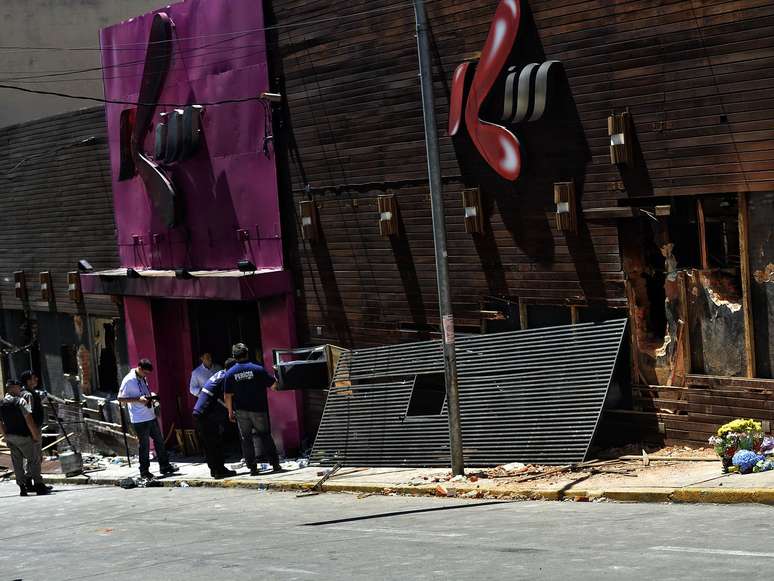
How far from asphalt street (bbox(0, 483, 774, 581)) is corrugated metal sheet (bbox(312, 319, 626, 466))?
1.47 meters

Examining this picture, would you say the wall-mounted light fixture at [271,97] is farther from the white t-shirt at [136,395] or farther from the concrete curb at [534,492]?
the concrete curb at [534,492]

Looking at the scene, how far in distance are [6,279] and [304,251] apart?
428 inches

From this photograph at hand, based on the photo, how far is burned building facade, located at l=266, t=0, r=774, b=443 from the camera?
12.4m

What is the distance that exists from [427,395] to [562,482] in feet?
11.7

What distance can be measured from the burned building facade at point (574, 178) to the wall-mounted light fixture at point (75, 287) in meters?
8.23

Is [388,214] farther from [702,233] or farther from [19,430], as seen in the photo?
[19,430]

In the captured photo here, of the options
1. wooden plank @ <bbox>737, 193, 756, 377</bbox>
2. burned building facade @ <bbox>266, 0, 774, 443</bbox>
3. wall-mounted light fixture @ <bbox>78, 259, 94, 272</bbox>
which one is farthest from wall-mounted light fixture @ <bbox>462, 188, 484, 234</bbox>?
wall-mounted light fixture @ <bbox>78, 259, 94, 272</bbox>

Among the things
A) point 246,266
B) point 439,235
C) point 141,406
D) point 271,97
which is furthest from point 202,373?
point 439,235

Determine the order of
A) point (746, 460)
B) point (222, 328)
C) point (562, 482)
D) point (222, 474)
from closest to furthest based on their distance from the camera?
point (746, 460) → point (562, 482) → point (222, 474) → point (222, 328)

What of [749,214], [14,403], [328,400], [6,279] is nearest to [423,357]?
[328,400]

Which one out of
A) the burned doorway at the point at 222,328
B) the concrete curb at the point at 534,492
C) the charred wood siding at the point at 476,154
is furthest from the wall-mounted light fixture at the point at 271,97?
the concrete curb at the point at 534,492

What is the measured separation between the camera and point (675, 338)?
13219 mm

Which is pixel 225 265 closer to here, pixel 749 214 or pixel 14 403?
pixel 14 403

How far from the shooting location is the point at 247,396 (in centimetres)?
1590
